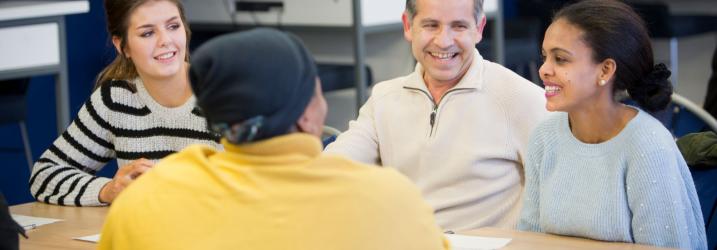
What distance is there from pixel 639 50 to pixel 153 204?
4.12 ft

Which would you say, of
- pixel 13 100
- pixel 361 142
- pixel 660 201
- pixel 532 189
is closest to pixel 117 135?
pixel 361 142

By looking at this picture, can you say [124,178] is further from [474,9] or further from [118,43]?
[474,9]

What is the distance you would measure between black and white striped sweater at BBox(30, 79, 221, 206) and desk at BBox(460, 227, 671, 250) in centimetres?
89

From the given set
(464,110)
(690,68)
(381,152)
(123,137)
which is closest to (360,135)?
(381,152)

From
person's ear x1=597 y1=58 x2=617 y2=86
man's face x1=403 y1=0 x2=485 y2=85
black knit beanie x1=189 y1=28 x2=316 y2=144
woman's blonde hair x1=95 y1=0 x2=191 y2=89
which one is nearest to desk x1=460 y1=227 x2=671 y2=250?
person's ear x1=597 y1=58 x2=617 y2=86

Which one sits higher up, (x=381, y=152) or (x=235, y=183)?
(x=235, y=183)

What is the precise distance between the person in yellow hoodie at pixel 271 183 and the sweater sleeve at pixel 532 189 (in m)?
0.95

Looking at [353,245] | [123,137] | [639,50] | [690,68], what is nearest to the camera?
[353,245]

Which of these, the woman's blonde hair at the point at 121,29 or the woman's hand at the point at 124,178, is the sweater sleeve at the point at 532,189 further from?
the woman's blonde hair at the point at 121,29

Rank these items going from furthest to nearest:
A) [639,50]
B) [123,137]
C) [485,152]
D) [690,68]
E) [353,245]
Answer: [690,68] → [123,137] → [485,152] → [639,50] → [353,245]

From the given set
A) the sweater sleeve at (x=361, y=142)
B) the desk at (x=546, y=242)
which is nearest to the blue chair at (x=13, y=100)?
the sweater sleeve at (x=361, y=142)

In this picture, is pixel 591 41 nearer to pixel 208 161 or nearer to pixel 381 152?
pixel 381 152

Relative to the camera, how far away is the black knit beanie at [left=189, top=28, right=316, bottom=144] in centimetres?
143

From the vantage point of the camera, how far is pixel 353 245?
1457mm
